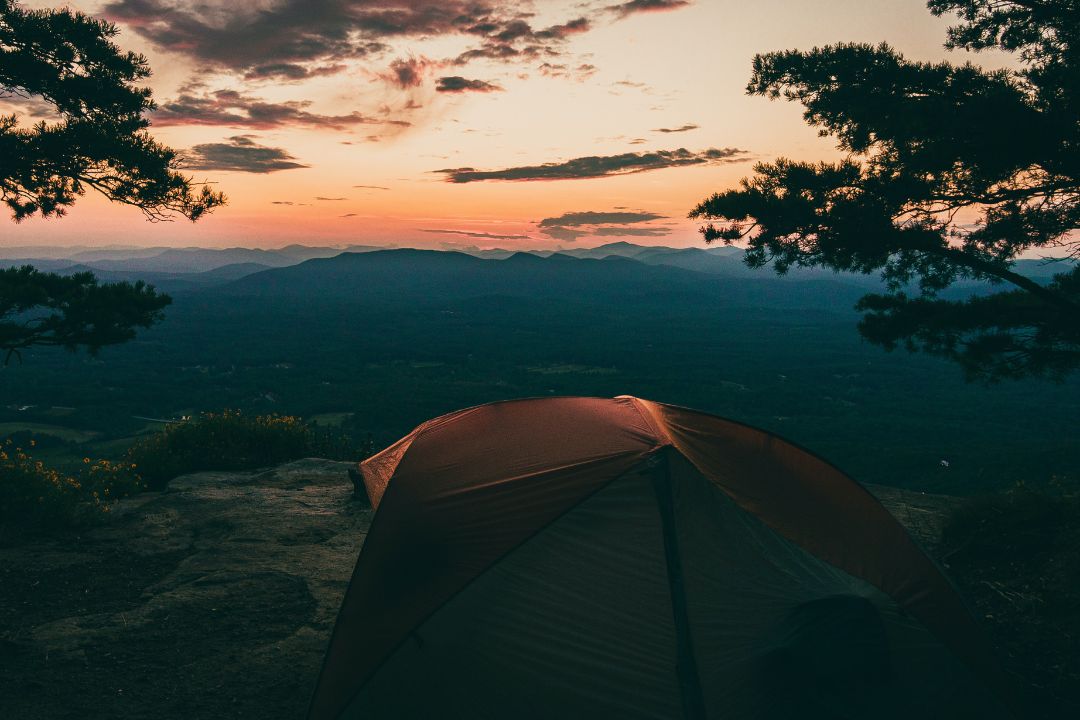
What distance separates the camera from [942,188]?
923cm

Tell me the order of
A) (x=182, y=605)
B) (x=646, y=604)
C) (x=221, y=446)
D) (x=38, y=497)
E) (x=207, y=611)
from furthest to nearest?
(x=221, y=446)
(x=38, y=497)
(x=182, y=605)
(x=207, y=611)
(x=646, y=604)

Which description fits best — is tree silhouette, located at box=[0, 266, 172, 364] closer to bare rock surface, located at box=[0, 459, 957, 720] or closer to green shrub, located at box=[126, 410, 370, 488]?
bare rock surface, located at box=[0, 459, 957, 720]

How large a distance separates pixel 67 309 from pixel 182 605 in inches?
180

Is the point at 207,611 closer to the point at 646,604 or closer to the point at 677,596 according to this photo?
the point at 646,604

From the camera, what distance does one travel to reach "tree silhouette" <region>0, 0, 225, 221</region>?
8219 mm

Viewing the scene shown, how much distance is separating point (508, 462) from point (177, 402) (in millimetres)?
109830

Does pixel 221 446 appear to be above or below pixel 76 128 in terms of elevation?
below

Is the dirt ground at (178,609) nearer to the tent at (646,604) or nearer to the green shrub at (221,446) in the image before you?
the tent at (646,604)

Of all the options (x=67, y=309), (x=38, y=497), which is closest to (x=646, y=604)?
(x=38, y=497)

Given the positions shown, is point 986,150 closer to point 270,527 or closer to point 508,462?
point 508,462

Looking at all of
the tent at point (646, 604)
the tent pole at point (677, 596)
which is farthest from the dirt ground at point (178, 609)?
Result: the tent pole at point (677, 596)

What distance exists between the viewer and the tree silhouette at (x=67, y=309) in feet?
25.9

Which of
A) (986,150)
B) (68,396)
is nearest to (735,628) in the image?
(986,150)

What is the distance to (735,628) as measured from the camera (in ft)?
13.6
